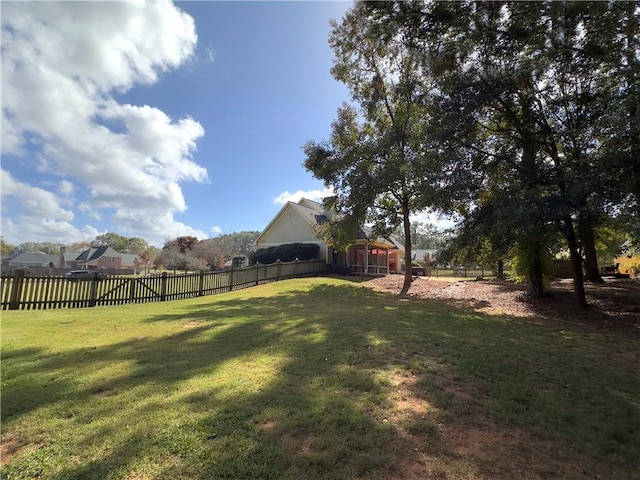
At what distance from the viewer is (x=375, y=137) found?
18.6 m

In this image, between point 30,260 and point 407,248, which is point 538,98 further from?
point 30,260

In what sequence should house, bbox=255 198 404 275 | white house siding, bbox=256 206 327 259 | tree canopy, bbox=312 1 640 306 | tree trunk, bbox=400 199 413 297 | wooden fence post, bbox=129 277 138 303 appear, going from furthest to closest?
1. white house siding, bbox=256 206 327 259
2. house, bbox=255 198 404 275
3. tree trunk, bbox=400 199 413 297
4. wooden fence post, bbox=129 277 138 303
5. tree canopy, bbox=312 1 640 306

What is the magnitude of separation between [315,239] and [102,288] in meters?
18.9

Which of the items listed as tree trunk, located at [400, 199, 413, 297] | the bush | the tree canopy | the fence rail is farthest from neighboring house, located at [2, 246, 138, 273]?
the tree canopy

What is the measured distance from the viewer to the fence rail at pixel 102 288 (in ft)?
32.9

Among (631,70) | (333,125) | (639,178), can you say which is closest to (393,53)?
(333,125)

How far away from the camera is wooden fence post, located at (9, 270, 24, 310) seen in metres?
9.93

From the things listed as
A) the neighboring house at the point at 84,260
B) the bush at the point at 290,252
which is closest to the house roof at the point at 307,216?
the bush at the point at 290,252

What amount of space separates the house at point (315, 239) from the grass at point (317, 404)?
21518 millimetres

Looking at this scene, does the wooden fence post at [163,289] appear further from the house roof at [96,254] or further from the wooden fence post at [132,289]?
the house roof at [96,254]

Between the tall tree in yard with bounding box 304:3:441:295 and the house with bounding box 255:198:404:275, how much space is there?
9.35 metres

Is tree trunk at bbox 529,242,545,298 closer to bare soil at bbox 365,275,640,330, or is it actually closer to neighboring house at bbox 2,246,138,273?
bare soil at bbox 365,275,640,330

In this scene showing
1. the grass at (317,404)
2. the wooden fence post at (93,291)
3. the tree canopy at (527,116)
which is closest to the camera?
the grass at (317,404)

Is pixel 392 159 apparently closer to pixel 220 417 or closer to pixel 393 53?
pixel 393 53
